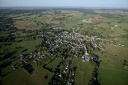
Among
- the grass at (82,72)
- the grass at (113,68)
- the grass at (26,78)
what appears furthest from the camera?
the grass at (113,68)

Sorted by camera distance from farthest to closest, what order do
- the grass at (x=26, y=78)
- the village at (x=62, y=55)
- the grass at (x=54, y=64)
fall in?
1. the grass at (x=54, y=64)
2. the village at (x=62, y=55)
3. the grass at (x=26, y=78)

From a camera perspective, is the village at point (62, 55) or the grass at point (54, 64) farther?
the grass at point (54, 64)

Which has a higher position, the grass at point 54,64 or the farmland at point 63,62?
the grass at point 54,64

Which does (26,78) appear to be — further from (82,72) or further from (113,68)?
(113,68)

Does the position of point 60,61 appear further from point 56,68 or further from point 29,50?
point 29,50

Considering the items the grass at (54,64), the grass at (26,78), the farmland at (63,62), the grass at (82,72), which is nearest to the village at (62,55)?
the farmland at (63,62)

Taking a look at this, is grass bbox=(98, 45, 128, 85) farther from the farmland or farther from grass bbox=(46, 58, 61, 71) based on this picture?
grass bbox=(46, 58, 61, 71)

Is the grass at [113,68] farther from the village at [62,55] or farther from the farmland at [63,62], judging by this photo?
the village at [62,55]

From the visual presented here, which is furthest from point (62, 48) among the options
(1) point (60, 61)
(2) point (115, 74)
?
(2) point (115, 74)

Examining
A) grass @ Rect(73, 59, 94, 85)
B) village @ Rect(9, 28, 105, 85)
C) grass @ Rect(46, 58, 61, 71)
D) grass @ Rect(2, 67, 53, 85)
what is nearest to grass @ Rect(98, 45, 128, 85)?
grass @ Rect(73, 59, 94, 85)

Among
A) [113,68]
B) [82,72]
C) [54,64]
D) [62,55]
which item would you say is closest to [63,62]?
[54,64]

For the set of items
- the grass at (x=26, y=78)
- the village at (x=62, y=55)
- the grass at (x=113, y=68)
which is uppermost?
the village at (x=62, y=55)
